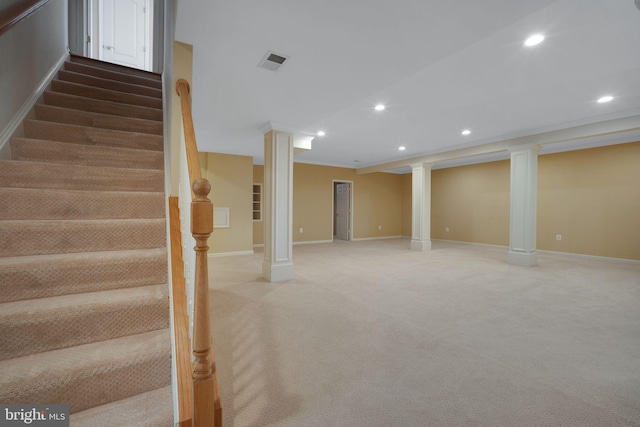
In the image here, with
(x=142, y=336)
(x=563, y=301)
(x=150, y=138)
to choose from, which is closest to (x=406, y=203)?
(x=563, y=301)

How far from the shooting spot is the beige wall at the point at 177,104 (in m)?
1.91

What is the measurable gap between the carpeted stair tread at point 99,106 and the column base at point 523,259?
6.27 meters

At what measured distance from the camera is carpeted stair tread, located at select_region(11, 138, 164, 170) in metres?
1.83

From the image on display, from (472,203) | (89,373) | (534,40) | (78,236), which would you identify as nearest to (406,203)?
(472,203)

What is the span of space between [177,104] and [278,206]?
227 centimetres

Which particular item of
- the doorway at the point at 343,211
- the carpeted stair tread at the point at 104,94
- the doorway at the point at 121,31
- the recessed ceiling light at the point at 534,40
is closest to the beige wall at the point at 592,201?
the doorway at the point at 343,211

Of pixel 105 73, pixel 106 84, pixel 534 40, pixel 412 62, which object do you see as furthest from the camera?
pixel 105 73

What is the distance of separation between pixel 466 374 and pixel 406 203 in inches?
338

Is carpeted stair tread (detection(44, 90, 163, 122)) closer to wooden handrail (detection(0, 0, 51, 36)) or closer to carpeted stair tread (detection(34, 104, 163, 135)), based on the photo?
carpeted stair tread (detection(34, 104, 163, 135))

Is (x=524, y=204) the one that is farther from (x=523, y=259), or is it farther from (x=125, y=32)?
(x=125, y=32)

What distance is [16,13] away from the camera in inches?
58.9

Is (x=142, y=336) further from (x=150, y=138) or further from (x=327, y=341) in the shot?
(x=150, y=138)

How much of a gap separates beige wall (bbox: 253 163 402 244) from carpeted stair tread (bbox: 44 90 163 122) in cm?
467

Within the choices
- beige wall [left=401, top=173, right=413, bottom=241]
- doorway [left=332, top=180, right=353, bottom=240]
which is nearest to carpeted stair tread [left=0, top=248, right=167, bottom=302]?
doorway [left=332, top=180, right=353, bottom=240]
